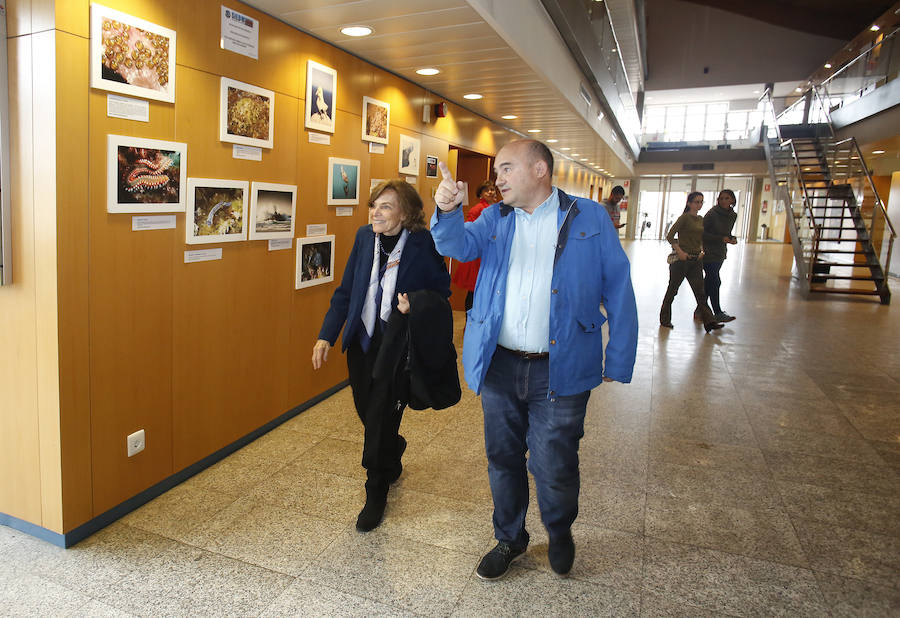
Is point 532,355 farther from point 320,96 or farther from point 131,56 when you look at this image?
point 320,96

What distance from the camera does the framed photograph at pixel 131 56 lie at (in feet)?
8.53

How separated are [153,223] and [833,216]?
14350mm

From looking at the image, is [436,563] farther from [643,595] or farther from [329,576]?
[643,595]

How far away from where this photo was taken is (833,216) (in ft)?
43.4

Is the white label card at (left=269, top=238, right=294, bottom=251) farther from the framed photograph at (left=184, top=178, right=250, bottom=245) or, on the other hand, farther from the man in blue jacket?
the man in blue jacket

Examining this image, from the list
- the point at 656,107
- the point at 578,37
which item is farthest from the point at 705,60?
the point at 578,37

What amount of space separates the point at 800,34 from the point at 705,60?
3824 millimetres

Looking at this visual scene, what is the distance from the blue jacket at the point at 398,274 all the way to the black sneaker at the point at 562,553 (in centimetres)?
127

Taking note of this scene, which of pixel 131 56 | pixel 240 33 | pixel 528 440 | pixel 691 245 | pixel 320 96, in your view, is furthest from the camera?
pixel 691 245

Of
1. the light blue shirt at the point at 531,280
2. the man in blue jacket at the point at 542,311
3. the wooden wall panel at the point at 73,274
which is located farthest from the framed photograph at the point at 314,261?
the light blue shirt at the point at 531,280

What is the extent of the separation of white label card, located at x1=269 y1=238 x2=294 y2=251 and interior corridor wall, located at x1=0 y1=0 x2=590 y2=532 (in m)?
0.06

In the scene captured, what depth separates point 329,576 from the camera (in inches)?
101

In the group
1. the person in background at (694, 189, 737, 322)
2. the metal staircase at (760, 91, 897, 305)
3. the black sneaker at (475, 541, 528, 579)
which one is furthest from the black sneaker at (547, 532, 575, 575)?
the metal staircase at (760, 91, 897, 305)

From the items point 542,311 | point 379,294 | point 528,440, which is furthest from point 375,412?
point 542,311
